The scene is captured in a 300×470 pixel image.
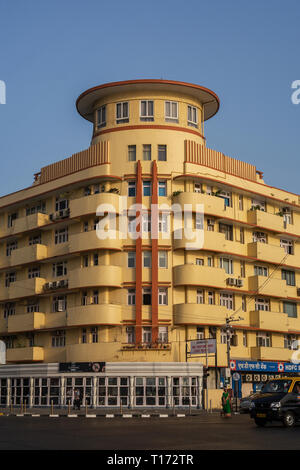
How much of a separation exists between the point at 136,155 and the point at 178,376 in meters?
17.8

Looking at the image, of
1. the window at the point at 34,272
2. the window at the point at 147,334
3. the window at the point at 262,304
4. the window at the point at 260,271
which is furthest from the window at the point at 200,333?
the window at the point at 34,272

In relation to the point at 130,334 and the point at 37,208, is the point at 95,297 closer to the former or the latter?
the point at 130,334

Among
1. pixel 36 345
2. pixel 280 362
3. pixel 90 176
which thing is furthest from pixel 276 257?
pixel 36 345

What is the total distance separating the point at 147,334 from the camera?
4834 centimetres

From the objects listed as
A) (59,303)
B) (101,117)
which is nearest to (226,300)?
(59,303)

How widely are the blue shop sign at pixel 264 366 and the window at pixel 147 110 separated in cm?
2085

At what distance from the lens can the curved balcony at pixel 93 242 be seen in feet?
161

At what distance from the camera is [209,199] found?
5097cm

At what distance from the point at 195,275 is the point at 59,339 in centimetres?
1307

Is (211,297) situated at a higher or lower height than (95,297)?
lower

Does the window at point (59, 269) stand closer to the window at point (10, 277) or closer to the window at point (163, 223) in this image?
the window at point (10, 277)
